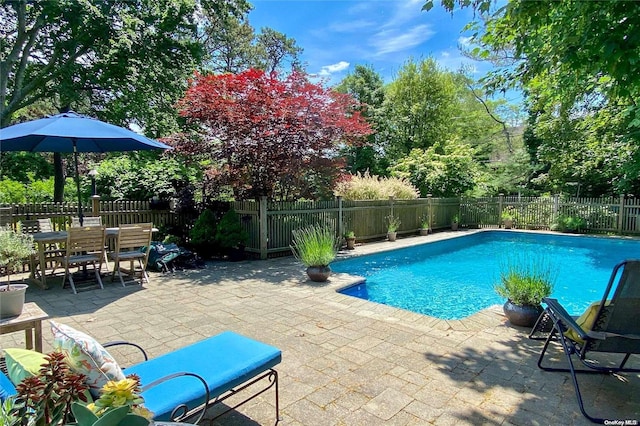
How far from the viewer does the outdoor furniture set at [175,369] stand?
154 cm

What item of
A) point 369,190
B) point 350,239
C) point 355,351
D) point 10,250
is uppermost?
point 369,190

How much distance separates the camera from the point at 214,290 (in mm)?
5457

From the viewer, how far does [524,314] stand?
3.92m

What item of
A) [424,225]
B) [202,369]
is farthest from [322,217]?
[202,369]

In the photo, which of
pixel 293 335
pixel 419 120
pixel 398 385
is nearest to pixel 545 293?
pixel 398 385

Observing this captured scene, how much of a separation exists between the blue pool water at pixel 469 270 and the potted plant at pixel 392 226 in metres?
0.89

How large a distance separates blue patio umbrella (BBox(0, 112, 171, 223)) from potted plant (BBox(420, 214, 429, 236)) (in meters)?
9.68

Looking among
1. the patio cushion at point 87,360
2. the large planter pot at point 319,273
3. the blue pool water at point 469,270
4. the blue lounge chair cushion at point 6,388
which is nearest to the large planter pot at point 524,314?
the blue pool water at point 469,270

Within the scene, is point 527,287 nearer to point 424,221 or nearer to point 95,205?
point 95,205

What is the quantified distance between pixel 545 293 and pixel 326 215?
612 cm

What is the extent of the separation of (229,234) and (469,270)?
5.74m

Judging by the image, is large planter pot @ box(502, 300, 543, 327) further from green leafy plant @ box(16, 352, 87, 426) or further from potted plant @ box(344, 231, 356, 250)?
potted plant @ box(344, 231, 356, 250)

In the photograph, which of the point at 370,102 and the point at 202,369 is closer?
the point at 202,369

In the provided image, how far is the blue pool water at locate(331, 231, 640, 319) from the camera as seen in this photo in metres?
6.21
